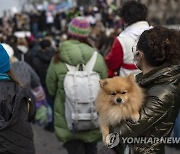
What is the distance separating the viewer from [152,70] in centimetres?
291

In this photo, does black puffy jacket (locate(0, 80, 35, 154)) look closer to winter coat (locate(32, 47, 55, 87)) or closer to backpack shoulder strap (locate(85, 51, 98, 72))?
backpack shoulder strap (locate(85, 51, 98, 72))

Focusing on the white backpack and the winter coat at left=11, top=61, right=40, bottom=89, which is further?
the winter coat at left=11, top=61, right=40, bottom=89

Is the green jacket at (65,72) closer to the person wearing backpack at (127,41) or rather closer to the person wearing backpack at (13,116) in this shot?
the person wearing backpack at (127,41)

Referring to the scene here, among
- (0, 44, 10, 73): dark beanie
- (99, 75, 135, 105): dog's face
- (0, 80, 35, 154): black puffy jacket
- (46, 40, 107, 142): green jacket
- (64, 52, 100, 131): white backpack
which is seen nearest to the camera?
(99, 75, 135, 105): dog's face

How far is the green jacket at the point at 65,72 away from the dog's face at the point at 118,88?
196cm

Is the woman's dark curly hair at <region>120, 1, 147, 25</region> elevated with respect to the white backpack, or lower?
elevated

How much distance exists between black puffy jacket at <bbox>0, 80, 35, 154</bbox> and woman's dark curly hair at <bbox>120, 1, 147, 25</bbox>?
2.08 meters

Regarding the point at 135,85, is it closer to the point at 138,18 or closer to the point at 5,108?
the point at 5,108

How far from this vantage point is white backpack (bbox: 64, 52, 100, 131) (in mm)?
4750

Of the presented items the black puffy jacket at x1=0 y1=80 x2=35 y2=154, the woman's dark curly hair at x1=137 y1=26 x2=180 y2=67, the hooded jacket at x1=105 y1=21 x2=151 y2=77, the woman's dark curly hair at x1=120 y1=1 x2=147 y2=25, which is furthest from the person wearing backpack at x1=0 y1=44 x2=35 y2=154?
the woman's dark curly hair at x1=120 y1=1 x2=147 y2=25

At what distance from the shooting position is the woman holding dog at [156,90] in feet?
9.09

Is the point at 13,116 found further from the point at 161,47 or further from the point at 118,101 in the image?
the point at 161,47

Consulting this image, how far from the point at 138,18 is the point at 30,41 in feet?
24.3

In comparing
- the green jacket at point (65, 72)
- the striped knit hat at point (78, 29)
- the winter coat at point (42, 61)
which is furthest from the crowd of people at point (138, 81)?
the winter coat at point (42, 61)
